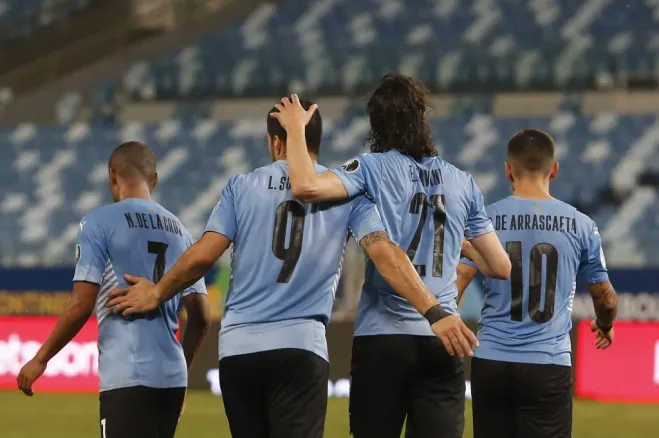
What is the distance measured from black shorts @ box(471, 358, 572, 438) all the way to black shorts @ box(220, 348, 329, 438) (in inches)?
44.1

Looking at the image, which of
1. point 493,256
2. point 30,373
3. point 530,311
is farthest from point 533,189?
point 30,373

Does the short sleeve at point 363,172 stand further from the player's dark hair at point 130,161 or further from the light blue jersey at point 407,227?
the player's dark hair at point 130,161

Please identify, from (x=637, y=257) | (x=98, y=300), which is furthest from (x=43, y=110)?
(x=98, y=300)

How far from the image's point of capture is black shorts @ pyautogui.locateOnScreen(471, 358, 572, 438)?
6.00m

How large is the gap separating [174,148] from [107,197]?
1678 mm

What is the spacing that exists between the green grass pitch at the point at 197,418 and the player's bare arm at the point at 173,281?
5197 mm

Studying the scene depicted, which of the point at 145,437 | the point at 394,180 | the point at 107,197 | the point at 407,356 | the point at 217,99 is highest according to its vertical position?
the point at 217,99

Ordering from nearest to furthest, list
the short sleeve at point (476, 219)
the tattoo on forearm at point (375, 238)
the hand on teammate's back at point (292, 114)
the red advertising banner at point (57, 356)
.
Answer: the tattoo on forearm at point (375, 238)
the hand on teammate's back at point (292, 114)
the short sleeve at point (476, 219)
the red advertising banner at point (57, 356)

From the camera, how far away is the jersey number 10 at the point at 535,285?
606 cm

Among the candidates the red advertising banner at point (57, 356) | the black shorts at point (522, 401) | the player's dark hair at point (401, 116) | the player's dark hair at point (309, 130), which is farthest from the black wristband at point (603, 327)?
the red advertising banner at point (57, 356)

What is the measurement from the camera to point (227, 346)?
5.30 meters

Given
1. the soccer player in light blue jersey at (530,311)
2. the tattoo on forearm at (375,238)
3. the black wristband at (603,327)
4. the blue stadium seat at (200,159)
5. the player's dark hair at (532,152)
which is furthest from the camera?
the blue stadium seat at (200,159)

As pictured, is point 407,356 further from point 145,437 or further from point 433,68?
point 433,68

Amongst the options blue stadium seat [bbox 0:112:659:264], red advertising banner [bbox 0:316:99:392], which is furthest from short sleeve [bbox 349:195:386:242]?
blue stadium seat [bbox 0:112:659:264]
